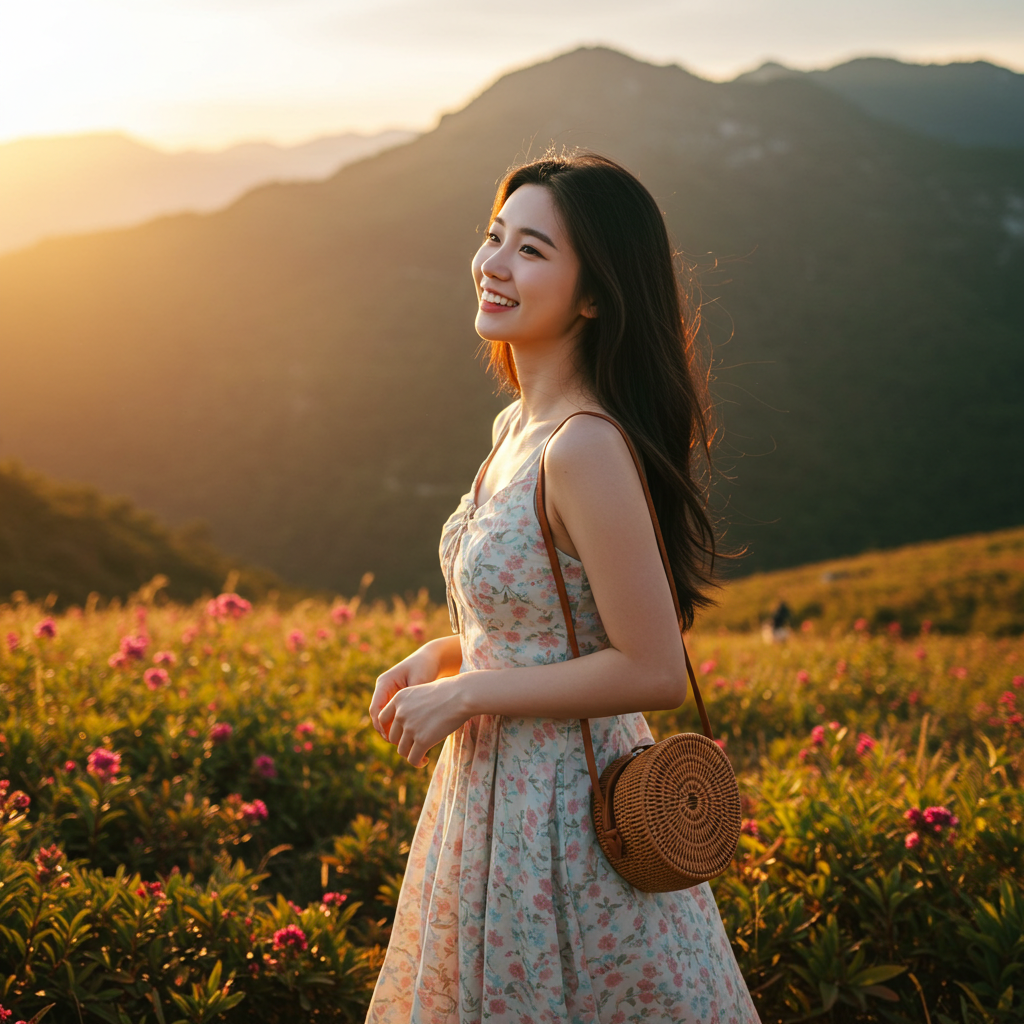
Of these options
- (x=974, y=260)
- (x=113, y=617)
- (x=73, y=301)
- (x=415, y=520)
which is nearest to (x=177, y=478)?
(x=415, y=520)

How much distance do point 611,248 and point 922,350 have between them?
78.0 metres

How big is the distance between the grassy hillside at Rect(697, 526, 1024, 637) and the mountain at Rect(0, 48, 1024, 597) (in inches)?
619

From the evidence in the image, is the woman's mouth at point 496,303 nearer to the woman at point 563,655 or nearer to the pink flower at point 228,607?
the woman at point 563,655

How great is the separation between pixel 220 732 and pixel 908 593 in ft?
59.1

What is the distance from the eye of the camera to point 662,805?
1.43 metres

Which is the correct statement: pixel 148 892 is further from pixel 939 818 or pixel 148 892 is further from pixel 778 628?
pixel 778 628

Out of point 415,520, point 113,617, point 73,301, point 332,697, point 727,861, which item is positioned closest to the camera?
point 727,861

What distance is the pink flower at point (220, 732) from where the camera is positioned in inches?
133

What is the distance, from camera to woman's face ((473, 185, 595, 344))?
1.68m

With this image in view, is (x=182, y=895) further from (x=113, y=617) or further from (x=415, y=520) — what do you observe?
(x=415, y=520)

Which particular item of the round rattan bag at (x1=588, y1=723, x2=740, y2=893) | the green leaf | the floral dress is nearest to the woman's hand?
the floral dress

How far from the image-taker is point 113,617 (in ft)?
18.6

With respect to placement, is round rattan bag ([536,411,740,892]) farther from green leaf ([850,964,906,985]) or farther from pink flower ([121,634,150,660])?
pink flower ([121,634,150,660])

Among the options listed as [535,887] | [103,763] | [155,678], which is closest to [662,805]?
[535,887]
